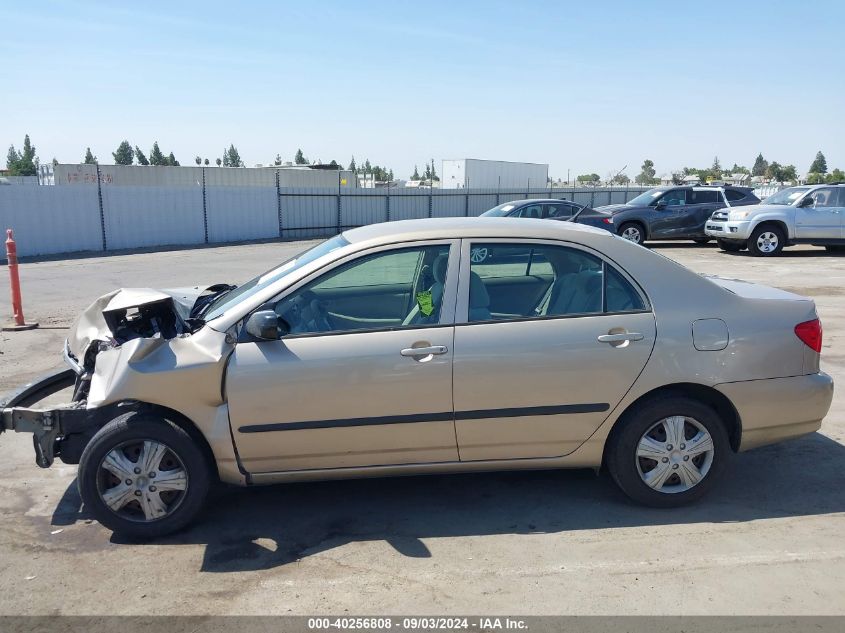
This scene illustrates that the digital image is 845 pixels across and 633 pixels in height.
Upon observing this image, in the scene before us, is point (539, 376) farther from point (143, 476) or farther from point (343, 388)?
point (143, 476)

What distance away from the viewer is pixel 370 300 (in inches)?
179

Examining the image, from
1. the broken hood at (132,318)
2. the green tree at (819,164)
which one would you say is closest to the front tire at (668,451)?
the broken hood at (132,318)

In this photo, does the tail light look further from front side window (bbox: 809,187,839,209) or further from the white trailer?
the white trailer

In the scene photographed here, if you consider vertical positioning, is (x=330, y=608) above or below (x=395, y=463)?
below

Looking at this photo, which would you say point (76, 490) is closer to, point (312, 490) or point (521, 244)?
point (312, 490)

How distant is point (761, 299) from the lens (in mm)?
4332

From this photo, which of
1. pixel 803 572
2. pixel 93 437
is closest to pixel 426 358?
pixel 93 437

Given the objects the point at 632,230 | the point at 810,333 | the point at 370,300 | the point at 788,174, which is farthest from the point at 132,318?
the point at 788,174

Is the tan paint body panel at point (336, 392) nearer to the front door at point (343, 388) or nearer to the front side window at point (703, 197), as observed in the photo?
the front door at point (343, 388)

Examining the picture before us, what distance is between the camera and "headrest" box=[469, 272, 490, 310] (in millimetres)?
4074

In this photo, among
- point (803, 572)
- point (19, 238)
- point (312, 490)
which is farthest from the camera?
point (19, 238)

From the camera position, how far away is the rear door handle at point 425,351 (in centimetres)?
388

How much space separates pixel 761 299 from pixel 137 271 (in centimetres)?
1468

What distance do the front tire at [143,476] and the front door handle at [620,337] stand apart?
229cm
